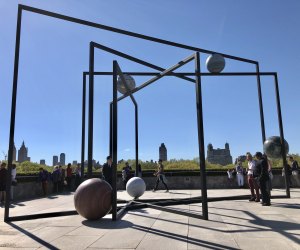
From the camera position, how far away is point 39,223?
8.23 m

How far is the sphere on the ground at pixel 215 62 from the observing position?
10.9 m

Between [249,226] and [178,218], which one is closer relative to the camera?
[249,226]

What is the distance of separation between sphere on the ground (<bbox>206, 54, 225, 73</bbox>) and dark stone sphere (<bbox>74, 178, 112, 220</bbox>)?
554cm

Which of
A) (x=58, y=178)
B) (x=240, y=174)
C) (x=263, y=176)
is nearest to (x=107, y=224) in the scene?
(x=263, y=176)

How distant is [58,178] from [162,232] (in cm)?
1415

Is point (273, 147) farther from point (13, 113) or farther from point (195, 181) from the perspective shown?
point (13, 113)

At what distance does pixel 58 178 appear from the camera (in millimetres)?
19734

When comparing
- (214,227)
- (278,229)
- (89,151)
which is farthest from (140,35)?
(278,229)

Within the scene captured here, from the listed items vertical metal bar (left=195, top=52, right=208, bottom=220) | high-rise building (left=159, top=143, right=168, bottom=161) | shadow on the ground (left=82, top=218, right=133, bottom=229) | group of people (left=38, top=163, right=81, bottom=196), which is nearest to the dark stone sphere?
shadow on the ground (left=82, top=218, right=133, bottom=229)

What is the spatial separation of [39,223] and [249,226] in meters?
5.20

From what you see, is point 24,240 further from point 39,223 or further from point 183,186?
point 183,186

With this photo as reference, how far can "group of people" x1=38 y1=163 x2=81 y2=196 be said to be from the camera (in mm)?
17906

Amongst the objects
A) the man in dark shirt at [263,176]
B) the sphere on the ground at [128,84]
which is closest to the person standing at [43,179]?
the sphere on the ground at [128,84]

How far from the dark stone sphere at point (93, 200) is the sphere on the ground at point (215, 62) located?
554cm
